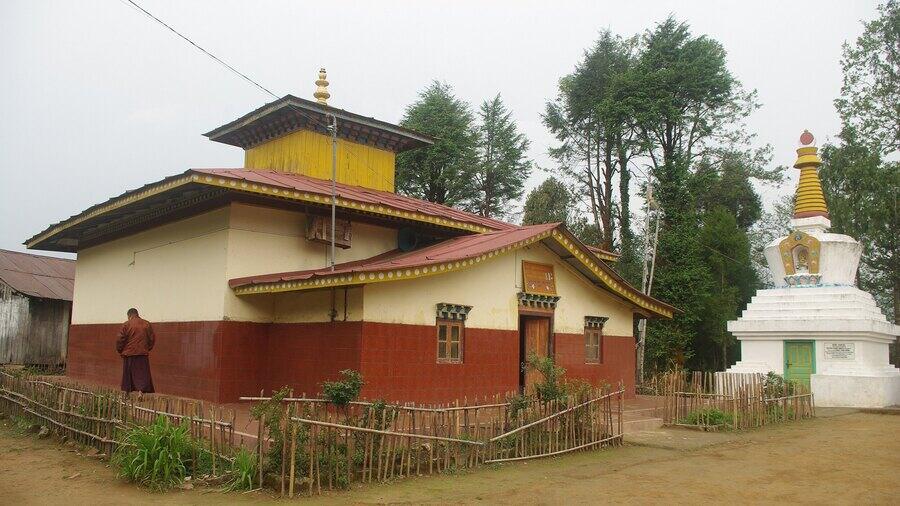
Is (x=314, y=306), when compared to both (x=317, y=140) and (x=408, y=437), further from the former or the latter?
(x=317, y=140)

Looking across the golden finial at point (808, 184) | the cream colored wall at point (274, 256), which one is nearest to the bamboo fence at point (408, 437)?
the cream colored wall at point (274, 256)

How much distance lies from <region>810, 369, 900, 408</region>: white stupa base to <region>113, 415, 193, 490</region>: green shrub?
17.7m

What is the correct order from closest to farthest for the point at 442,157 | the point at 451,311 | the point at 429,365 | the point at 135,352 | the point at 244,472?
the point at 244,472 → the point at 135,352 → the point at 429,365 → the point at 451,311 → the point at 442,157

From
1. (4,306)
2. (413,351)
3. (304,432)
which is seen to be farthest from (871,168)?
(4,306)

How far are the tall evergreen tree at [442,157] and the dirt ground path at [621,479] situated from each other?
24.1m

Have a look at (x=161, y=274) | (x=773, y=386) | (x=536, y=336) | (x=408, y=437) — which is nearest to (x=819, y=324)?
(x=773, y=386)

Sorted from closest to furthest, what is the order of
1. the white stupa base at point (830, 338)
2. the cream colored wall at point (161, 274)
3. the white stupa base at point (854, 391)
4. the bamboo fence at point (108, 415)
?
the bamboo fence at point (108, 415)
the cream colored wall at point (161, 274)
the white stupa base at point (854, 391)
the white stupa base at point (830, 338)

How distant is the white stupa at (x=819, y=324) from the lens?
1952 cm

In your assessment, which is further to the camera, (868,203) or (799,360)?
(868,203)

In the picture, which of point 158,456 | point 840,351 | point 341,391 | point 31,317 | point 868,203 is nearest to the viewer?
point 158,456

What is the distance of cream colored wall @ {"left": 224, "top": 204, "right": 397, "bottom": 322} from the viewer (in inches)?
496

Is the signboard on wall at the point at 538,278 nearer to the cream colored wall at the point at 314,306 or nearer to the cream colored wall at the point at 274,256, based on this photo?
the cream colored wall at the point at 274,256

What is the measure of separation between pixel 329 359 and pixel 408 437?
3608 millimetres

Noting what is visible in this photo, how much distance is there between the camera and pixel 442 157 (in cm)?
3447
